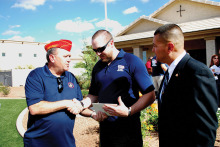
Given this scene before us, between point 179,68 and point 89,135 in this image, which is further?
point 89,135

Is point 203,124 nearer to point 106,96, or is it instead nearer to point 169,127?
point 169,127

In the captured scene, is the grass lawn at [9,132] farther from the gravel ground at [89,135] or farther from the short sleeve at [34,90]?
the short sleeve at [34,90]

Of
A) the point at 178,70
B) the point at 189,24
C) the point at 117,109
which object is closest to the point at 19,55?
the point at 189,24

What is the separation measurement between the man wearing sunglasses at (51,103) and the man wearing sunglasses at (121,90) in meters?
0.46

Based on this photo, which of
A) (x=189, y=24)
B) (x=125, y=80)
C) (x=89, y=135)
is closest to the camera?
(x=125, y=80)

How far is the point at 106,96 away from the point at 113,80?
0.25 m

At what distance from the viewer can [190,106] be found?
1.60 metres

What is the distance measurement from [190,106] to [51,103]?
163cm

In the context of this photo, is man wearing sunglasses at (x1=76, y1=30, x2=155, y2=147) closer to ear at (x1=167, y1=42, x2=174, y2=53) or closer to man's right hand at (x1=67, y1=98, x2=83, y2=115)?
man's right hand at (x1=67, y1=98, x2=83, y2=115)

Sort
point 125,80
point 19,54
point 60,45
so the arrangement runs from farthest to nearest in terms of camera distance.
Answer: point 19,54
point 60,45
point 125,80

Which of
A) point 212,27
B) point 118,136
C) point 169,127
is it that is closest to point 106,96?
point 118,136

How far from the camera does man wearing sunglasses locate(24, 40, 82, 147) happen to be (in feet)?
7.75

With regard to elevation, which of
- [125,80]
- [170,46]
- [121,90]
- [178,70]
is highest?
[170,46]

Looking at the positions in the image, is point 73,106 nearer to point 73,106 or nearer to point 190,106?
point 73,106
